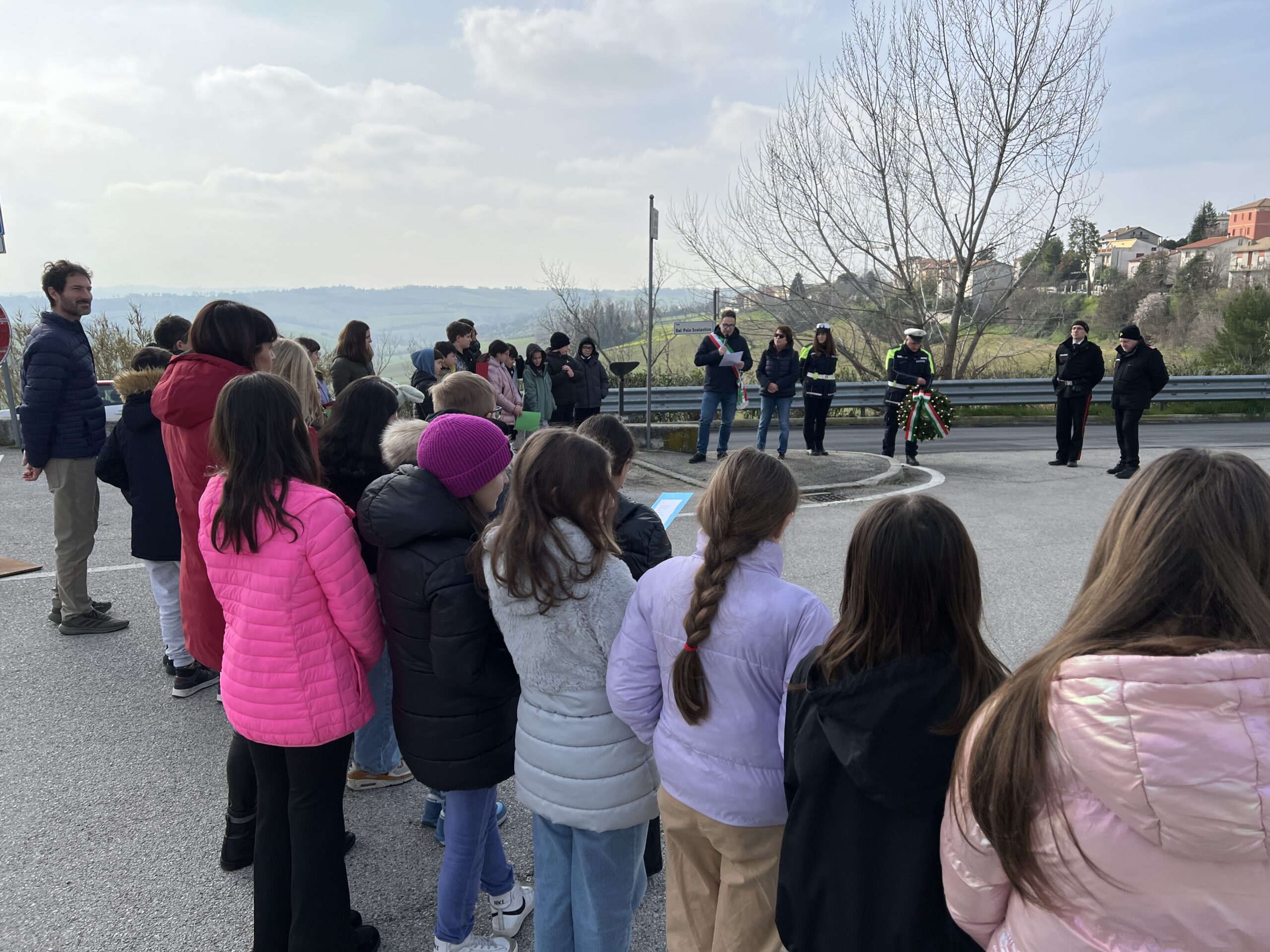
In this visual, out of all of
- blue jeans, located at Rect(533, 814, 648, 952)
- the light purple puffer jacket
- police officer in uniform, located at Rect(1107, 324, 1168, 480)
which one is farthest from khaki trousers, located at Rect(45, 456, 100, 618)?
police officer in uniform, located at Rect(1107, 324, 1168, 480)

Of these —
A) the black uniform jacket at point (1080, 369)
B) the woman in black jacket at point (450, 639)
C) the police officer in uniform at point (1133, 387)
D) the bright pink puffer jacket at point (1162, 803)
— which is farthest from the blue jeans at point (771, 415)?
the bright pink puffer jacket at point (1162, 803)

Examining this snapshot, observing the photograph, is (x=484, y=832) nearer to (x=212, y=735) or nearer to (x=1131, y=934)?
(x=1131, y=934)

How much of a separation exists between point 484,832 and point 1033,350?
19710 millimetres

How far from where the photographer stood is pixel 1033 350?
19.0 m

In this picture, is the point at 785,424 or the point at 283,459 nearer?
the point at 283,459

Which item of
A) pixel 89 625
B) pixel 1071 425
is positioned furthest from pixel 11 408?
pixel 1071 425

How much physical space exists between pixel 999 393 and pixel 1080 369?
5.99 metres

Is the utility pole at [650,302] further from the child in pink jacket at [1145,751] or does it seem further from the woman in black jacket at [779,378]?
the child in pink jacket at [1145,751]

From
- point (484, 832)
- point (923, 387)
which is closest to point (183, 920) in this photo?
point (484, 832)

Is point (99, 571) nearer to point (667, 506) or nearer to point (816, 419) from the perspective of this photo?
point (667, 506)

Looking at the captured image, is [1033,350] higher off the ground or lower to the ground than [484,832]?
higher

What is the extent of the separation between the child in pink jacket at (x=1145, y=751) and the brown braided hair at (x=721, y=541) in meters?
0.68

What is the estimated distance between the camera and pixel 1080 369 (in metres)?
10.6

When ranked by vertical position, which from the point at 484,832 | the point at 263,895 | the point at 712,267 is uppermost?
the point at 712,267
